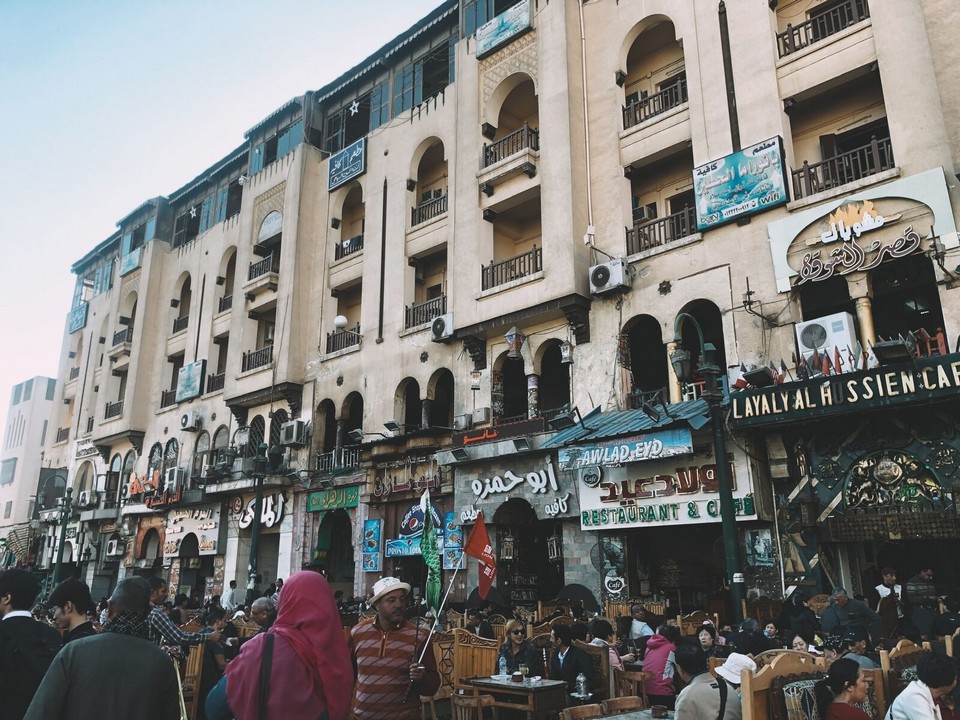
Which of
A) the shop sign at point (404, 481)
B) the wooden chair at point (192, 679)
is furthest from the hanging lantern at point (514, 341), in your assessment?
the wooden chair at point (192, 679)

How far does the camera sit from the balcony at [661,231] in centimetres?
1750

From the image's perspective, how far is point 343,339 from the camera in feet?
85.3

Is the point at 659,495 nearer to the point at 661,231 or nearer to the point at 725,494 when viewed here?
the point at 725,494

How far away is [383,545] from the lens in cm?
2197

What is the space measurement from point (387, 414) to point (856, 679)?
1925cm

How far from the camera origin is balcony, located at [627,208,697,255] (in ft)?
57.4

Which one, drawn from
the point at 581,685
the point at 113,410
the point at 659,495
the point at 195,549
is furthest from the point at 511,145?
the point at 113,410

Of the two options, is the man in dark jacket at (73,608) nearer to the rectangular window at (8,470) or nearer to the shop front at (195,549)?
the shop front at (195,549)

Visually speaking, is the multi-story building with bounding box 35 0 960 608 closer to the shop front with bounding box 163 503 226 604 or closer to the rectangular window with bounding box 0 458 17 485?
the shop front with bounding box 163 503 226 604

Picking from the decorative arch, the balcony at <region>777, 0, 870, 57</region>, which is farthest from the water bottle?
the decorative arch

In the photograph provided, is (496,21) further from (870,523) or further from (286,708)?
(286,708)

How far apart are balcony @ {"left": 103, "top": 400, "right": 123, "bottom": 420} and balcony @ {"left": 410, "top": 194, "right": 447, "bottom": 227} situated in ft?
64.2

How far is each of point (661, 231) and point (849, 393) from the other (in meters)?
6.69

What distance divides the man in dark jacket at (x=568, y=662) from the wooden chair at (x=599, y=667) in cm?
11
